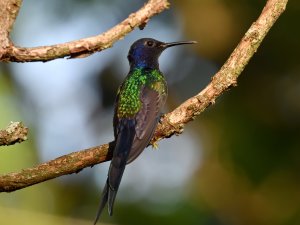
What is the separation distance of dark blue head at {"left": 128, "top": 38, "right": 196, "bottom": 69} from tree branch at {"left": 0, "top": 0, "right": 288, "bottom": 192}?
120 cm

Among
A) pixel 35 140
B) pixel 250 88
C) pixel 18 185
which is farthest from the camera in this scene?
pixel 250 88

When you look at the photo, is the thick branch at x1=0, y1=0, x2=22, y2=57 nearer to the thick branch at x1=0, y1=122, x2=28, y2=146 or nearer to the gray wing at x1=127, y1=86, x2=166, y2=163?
the thick branch at x1=0, y1=122, x2=28, y2=146

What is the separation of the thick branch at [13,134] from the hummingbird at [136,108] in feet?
1.85

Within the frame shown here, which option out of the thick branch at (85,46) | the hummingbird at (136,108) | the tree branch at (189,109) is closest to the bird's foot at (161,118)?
the hummingbird at (136,108)

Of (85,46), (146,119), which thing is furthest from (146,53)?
(85,46)

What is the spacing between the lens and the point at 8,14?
3.05 meters

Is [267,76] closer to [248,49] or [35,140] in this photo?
[35,140]

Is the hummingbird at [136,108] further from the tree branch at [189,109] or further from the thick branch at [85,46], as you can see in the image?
the thick branch at [85,46]

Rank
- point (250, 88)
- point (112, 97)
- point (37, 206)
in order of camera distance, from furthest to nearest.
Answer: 1. point (112, 97)
2. point (250, 88)
3. point (37, 206)

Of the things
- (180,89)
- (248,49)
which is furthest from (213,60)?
(248,49)

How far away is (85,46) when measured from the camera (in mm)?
3150

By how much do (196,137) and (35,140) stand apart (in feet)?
6.04

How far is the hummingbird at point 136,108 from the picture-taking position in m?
3.56

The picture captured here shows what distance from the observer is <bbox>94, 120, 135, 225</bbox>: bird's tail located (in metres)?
3.46
